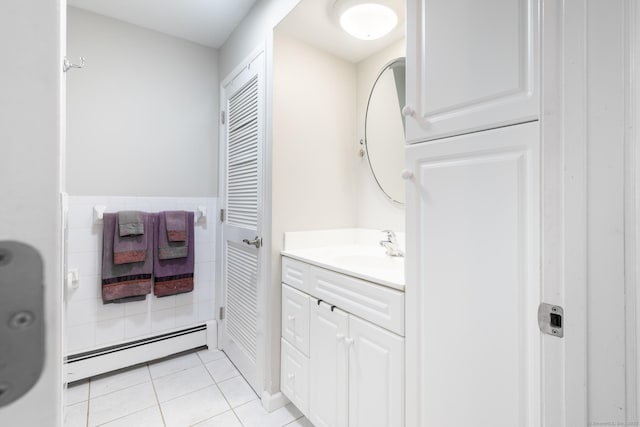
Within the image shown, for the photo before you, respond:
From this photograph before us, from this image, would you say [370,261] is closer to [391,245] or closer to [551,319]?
[391,245]

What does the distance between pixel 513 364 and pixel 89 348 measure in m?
2.29

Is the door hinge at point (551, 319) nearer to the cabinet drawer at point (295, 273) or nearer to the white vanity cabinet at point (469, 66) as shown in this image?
the white vanity cabinet at point (469, 66)

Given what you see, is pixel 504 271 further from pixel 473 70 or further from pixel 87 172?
pixel 87 172

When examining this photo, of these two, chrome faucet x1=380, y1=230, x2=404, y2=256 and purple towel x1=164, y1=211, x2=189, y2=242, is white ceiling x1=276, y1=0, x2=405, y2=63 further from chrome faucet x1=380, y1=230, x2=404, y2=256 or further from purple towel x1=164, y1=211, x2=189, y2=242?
purple towel x1=164, y1=211, x2=189, y2=242

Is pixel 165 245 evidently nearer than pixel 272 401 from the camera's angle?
No

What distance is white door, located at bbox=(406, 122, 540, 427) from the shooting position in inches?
26.9

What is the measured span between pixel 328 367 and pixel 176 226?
1.41 metres

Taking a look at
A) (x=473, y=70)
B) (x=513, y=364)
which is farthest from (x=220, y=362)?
(x=473, y=70)

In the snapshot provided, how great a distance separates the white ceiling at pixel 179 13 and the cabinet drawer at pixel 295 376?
199 centimetres

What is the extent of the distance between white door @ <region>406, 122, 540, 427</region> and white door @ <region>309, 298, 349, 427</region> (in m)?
0.33

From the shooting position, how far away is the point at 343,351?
3.96 feet

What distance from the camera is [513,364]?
70 centimetres

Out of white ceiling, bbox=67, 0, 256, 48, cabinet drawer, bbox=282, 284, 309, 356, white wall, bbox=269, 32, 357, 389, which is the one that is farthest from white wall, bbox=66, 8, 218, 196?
cabinet drawer, bbox=282, 284, 309, 356

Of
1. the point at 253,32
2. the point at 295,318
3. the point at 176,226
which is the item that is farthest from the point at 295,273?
the point at 253,32
